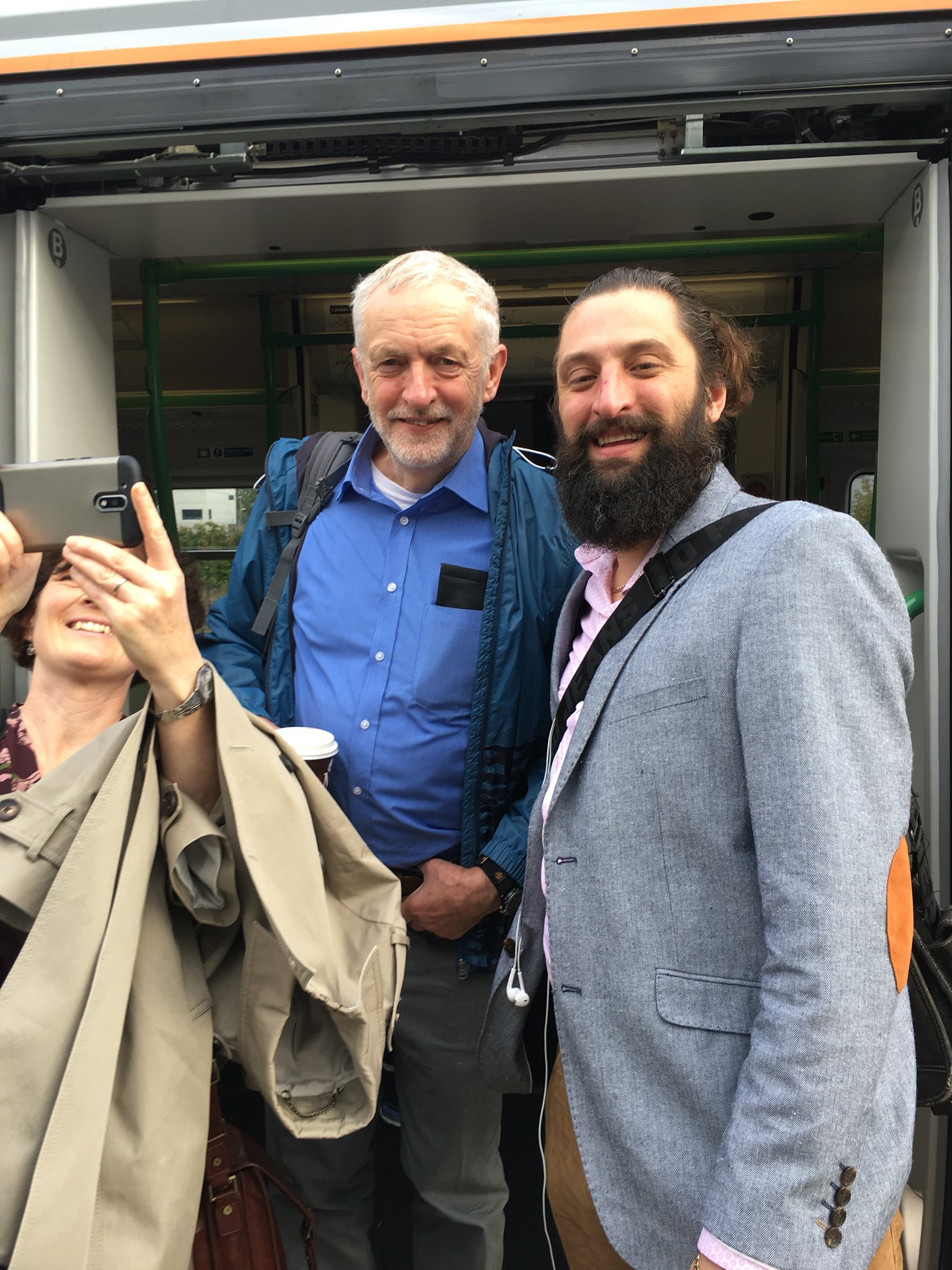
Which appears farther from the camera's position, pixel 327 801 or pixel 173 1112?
pixel 327 801

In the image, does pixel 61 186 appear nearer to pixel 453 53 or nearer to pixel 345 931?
pixel 453 53

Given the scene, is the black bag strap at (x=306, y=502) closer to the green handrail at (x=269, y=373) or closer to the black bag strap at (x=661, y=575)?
the black bag strap at (x=661, y=575)

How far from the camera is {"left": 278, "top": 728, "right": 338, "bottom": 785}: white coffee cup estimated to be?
A: 183 cm

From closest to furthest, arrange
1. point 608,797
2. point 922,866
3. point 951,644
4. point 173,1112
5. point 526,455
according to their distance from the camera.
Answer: point 173,1112
point 608,797
point 922,866
point 951,644
point 526,455

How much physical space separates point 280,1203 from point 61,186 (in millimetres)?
2534

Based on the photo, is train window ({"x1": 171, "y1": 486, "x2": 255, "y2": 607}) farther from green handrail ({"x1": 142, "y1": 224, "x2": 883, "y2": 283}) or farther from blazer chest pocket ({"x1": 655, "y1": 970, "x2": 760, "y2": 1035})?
blazer chest pocket ({"x1": 655, "y1": 970, "x2": 760, "y2": 1035})

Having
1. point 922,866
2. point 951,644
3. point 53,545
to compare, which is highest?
point 53,545

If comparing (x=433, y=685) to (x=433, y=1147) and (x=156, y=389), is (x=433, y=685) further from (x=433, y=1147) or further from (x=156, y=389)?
(x=156, y=389)

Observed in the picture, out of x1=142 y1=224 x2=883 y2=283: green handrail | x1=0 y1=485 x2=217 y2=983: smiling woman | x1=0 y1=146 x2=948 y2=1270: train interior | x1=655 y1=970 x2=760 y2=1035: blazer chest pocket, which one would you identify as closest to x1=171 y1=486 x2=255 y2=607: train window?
x1=0 y1=146 x2=948 y2=1270: train interior

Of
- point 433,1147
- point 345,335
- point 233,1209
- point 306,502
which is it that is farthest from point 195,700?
point 345,335

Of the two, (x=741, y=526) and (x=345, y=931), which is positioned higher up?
(x=741, y=526)

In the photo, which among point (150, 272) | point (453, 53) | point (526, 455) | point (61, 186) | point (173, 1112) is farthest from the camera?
point (150, 272)

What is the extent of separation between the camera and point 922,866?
5.65ft

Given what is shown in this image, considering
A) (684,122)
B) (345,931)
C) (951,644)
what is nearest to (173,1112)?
(345,931)
